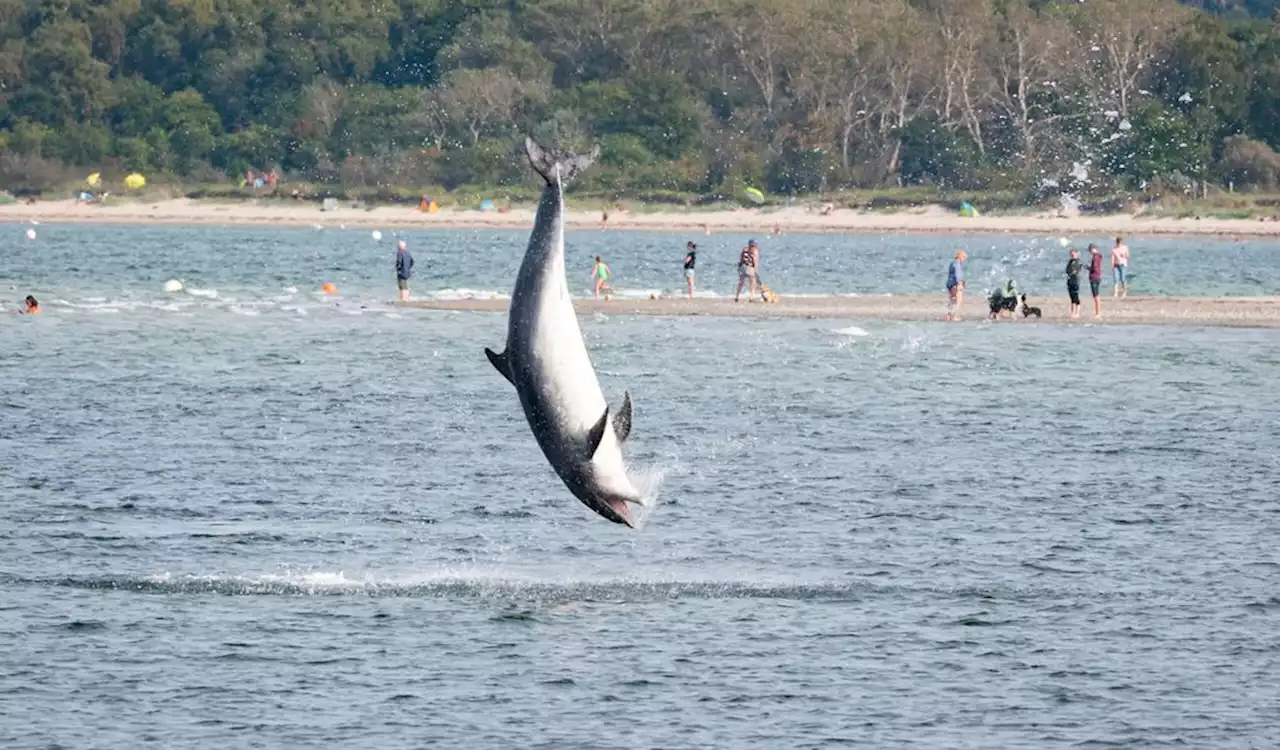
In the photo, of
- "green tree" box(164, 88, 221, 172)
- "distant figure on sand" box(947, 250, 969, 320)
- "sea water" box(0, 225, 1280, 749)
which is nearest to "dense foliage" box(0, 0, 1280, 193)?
"green tree" box(164, 88, 221, 172)

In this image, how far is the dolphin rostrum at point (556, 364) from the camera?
17.2 meters

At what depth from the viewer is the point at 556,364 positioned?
17.4m

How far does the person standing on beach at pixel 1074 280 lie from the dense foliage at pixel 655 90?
77.2m

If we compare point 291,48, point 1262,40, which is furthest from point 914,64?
point 291,48

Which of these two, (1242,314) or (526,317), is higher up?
(526,317)

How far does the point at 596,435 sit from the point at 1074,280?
45071 mm

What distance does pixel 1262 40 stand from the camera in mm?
151000

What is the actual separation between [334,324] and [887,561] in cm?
4255

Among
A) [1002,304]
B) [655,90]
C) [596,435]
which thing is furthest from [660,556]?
[655,90]

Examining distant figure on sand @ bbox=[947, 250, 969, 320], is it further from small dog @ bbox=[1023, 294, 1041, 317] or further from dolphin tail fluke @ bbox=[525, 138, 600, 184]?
dolphin tail fluke @ bbox=[525, 138, 600, 184]

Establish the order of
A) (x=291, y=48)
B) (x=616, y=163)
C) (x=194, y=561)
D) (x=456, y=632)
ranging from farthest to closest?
(x=291, y=48) < (x=616, y=163) < (x=194, y=561) < (x=456, y=632)

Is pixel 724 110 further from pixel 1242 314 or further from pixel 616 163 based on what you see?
pixel 1242 314

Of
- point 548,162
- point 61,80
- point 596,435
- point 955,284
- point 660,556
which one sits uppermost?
point 61,80

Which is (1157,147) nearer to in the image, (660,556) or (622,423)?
(660,556)
